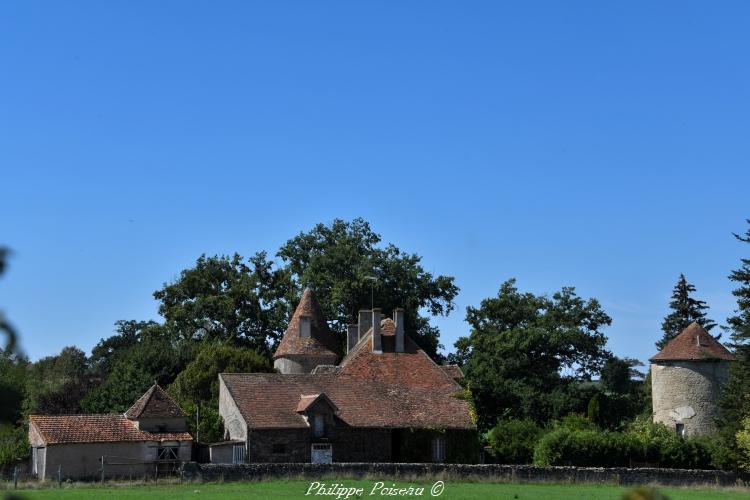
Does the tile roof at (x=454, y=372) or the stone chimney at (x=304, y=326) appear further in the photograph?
the stone chimney at (x=304, y=326)

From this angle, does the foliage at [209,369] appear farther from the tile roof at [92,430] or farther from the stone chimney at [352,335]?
the tile roof at [92,430]

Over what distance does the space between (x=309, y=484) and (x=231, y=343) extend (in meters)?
37.7

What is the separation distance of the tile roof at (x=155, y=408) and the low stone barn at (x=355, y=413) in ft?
8.84

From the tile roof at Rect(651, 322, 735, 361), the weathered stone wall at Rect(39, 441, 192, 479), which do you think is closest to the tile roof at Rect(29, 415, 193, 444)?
the weathered stone wall at Rect(39, 441, 192, 479)

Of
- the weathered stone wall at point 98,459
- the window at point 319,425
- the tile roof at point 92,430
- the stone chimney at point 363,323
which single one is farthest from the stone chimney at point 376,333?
the weathered stone wall at point 98,459

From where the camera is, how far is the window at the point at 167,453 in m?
43.5

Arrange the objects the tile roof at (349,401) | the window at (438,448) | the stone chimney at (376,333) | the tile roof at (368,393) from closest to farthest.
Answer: the tile roof at (349,401)
the tile roof at (368,393)
the window at (438,448)
the stone chimney at (376,333)

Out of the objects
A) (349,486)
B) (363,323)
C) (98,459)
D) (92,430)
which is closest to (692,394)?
(363,323)

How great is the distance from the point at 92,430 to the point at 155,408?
3087mm

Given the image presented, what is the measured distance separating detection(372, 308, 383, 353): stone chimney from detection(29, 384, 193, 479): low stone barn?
1261cm

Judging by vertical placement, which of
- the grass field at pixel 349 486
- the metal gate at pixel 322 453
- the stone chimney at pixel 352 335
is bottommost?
the grass field at pixel 349 486

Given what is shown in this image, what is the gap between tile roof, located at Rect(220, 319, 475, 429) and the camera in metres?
45.6

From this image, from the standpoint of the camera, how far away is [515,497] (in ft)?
101

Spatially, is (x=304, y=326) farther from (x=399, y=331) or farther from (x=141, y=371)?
(x=141, y=371)
